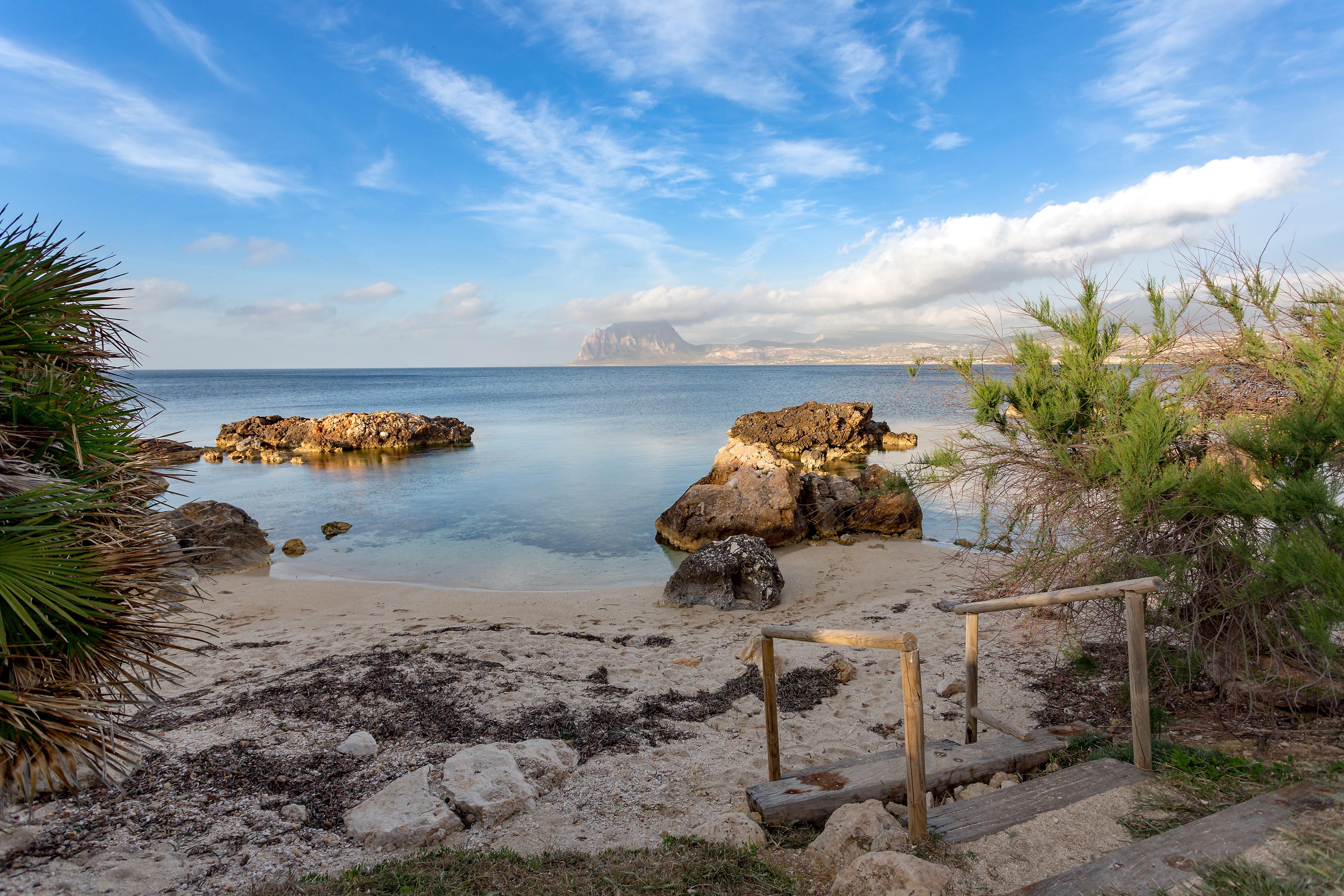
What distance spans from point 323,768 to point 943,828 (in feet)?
14.2

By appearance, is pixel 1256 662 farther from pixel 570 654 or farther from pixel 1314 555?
pixel 570 654

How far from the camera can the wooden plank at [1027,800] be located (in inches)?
150

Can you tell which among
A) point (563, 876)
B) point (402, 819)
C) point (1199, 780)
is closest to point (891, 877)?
point (563, 876)

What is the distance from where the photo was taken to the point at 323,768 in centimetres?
505

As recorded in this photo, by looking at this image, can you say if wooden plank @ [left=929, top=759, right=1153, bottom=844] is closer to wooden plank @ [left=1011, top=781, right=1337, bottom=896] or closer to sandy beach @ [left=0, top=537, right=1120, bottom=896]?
sandy beach @ [left=0, top=537, right=1120, bottom=896]

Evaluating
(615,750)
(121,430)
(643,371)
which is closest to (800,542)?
(615,750)

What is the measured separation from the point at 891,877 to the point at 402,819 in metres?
2.87

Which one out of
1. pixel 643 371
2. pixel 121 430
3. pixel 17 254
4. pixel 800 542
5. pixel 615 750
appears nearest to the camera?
pixel 17 254

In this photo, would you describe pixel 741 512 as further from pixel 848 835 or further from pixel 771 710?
pixel 848 835

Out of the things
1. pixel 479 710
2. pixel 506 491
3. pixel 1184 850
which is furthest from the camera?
pixel 506 491

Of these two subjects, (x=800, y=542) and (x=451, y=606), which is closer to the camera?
(x=451, y=606)

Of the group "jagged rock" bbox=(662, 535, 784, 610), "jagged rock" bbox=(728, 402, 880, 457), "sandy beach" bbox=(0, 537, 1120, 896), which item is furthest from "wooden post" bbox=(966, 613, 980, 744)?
"jagged rock" bbox=(728, 402, 880, 457)

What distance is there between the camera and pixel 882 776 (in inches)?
171

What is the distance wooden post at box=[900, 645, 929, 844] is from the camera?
12.3 ft
